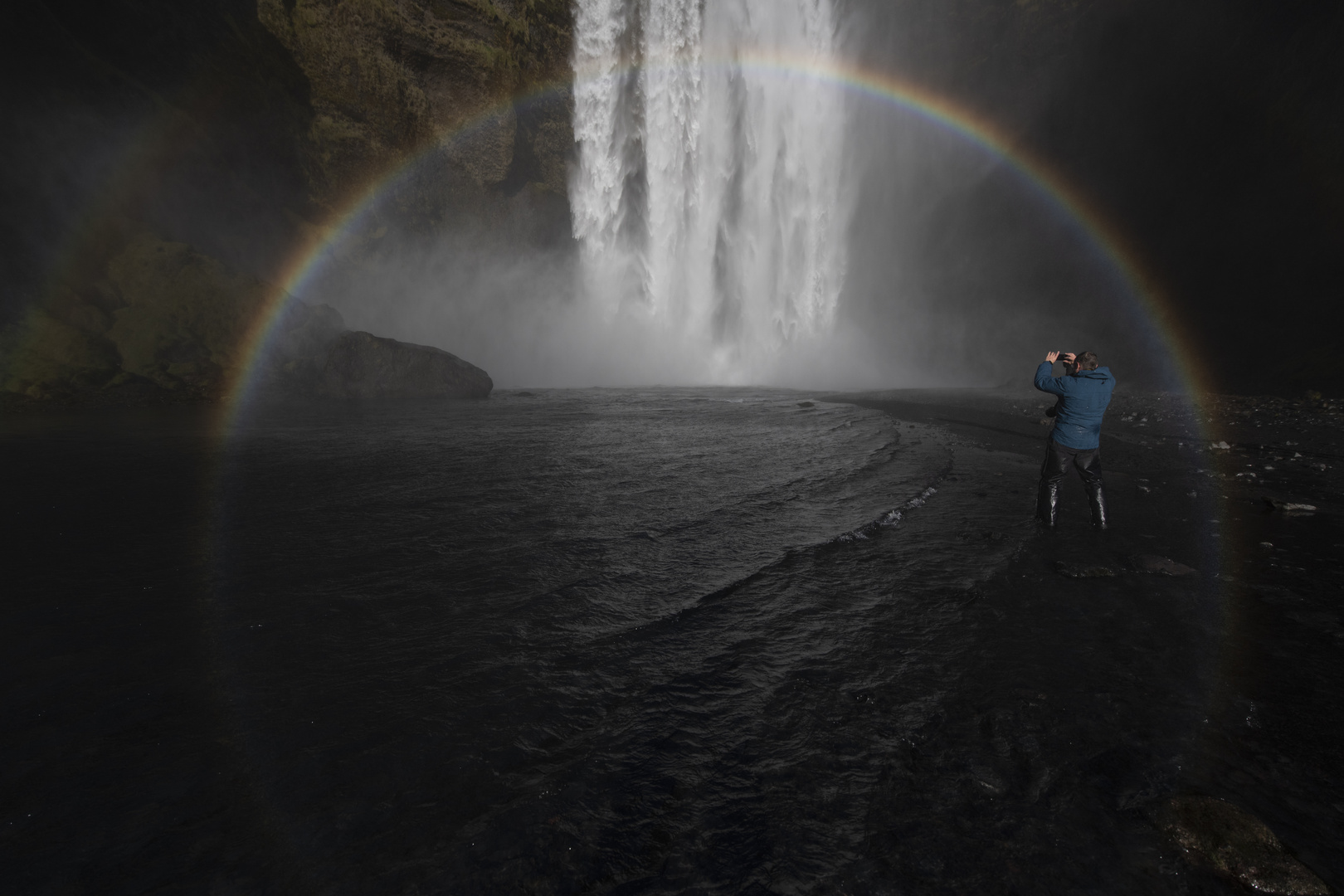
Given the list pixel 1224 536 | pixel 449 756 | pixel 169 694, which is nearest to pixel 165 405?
pixel 169 694

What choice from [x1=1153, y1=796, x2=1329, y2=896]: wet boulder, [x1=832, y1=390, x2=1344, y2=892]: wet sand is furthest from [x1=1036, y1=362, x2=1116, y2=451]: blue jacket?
[x1=1153, y1=796, x2=1329, y2=896]: wet boulder

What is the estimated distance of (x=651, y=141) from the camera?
1523 inches

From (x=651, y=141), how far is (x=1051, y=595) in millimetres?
40259

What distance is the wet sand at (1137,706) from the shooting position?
216 centimetres

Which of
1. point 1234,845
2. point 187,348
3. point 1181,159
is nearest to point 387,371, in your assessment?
point 187,348

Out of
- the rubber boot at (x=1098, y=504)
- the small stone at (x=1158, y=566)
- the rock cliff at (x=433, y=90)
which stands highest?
the rock cliff at (x=433, y=90)

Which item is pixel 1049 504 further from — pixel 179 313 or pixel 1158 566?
pixel 179 313

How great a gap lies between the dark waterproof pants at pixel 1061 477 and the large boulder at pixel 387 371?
20.6 meters

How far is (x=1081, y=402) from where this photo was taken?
623 centimetres

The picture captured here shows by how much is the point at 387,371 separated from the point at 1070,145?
34294mm

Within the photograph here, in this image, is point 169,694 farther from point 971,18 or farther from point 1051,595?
point 971,18

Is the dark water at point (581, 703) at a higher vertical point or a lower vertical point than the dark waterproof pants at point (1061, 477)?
lower

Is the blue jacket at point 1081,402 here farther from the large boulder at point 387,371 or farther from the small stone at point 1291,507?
the large boulder at point 387,371

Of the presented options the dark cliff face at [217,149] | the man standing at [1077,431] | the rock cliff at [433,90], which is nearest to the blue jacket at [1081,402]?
the man standing at [1077,431]
